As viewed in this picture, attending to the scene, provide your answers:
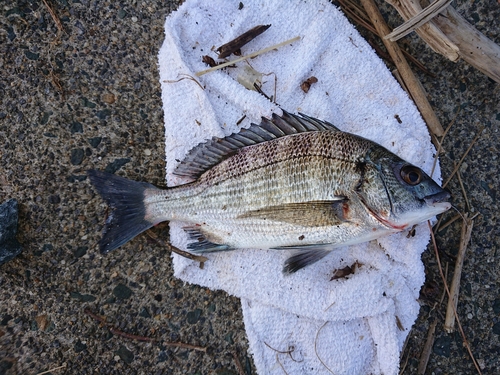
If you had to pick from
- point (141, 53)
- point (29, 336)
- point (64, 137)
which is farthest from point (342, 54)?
point (29, 336)

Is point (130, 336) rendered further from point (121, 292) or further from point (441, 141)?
point (441, 141)

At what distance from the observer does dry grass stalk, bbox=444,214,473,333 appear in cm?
262

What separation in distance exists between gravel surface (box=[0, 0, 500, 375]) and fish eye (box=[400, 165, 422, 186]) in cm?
74

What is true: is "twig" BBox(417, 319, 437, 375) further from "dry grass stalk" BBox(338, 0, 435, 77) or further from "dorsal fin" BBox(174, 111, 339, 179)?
"dry grass stalk" BBox(338, 0, 435, 77)

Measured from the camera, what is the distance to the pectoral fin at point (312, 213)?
2.16 m

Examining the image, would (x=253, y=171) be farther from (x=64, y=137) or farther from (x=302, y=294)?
(x=64, y=137)

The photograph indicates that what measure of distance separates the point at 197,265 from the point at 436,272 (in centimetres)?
171

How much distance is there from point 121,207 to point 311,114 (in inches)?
57.2

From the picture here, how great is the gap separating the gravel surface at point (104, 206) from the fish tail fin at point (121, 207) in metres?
0.22

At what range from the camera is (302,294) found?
259cm

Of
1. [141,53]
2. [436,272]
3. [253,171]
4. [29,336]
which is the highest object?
[141,53]

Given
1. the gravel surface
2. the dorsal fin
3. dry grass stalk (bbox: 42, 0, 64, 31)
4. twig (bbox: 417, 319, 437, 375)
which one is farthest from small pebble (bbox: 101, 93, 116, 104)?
twig (bbox: 417, 319, 437, 375)

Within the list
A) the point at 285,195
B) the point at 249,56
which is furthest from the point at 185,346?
the point at 249,56

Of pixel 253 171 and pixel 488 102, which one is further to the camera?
pixel 488 102
